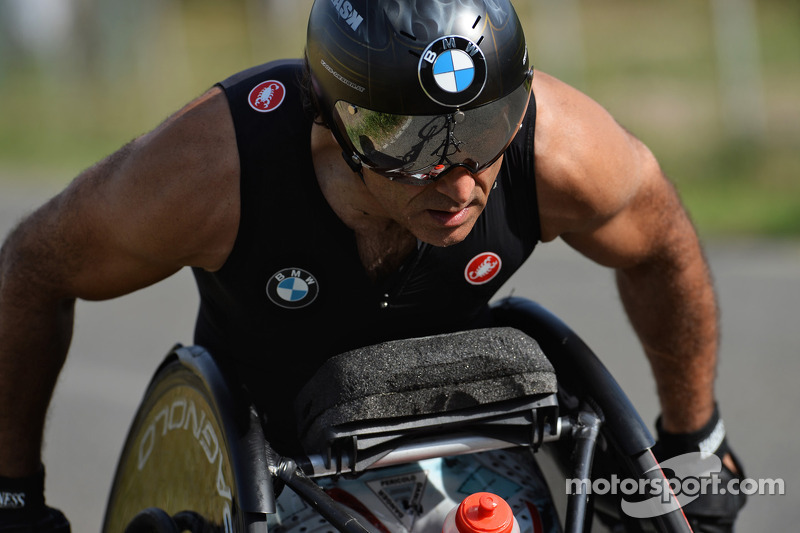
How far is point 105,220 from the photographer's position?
2.31 meters

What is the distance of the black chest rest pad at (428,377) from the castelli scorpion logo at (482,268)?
24cm

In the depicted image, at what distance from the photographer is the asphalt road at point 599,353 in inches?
180

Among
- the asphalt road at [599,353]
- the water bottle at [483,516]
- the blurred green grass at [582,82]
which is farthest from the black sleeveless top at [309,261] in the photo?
the blurred green grass at [582,82]

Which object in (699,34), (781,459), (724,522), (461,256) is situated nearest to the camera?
(461,256)

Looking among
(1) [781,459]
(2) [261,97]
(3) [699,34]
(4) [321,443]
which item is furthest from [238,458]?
(3) [699,34]

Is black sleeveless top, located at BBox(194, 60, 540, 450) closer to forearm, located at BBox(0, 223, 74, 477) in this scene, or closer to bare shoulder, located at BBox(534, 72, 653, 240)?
bare shoulder, located at BBox(534, 72, 653, 240)

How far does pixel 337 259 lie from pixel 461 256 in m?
0.29

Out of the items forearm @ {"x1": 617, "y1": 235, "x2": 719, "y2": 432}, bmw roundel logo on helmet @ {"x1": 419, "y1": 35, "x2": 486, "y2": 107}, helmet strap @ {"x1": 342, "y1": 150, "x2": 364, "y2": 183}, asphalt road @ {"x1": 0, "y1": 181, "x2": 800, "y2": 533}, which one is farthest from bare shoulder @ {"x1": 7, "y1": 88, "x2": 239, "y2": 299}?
asphalt road @ {"x1": 0, "y1": 181, "x2": 800, "y2": 533}

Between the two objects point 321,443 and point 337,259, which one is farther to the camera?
point 337,259

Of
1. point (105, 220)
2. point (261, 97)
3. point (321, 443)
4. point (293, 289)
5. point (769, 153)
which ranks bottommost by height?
point (321, 443)

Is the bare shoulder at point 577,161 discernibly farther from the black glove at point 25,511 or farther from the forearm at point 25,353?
the black glove at point 25,511

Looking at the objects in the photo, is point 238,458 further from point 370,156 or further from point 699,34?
point 699,34

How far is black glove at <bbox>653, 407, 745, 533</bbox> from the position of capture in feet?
9.03

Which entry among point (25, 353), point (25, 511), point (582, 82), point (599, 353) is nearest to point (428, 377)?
point (25, 353)
